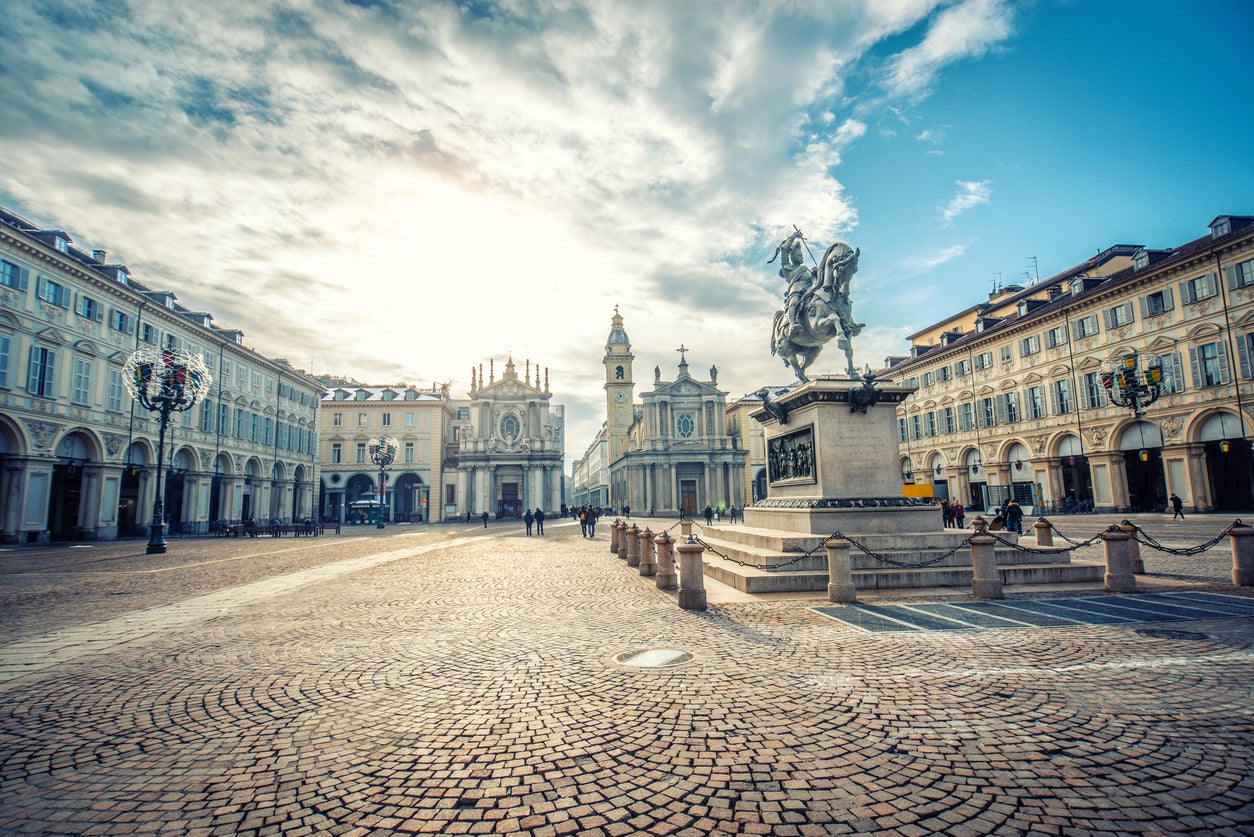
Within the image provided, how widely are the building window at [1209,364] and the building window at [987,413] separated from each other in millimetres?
12735

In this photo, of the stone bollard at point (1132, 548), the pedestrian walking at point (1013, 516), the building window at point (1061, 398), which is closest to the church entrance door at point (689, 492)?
the building window at point (1061, 398)

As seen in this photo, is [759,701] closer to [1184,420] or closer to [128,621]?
[128,621]

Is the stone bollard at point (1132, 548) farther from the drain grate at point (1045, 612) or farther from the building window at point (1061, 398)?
the building window at point (1061, 398)

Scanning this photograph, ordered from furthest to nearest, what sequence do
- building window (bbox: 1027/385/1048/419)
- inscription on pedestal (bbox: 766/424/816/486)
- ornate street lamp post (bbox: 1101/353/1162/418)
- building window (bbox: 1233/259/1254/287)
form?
building window (bbox: 1027/385/1048/419)
building window (bbox: 1233/259/1254/287)
ornate street lamp post (bbox: 1101/353/1162/418)
inscription on pedestal (bbox: 766/424/816/486)

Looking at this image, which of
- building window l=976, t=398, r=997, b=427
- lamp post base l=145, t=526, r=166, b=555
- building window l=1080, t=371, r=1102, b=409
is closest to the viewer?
lamp post base l=145, t=526, r=166, b=555

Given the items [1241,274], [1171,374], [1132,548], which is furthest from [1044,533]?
[1171,374]

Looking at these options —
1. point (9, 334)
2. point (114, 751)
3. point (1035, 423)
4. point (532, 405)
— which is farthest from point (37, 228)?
point (1035, 423)

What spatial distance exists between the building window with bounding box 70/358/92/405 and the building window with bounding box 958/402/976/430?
52743 millimetres

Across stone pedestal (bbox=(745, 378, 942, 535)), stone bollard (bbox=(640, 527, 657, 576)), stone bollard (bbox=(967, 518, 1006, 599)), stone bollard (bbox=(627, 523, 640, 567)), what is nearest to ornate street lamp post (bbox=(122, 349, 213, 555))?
stone bollard (bbox=(627, 523, 640, 567))

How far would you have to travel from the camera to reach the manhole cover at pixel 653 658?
5922 millimetres

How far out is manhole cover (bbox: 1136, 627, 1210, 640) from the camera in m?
6.45

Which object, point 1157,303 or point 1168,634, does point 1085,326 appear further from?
point 1168,634

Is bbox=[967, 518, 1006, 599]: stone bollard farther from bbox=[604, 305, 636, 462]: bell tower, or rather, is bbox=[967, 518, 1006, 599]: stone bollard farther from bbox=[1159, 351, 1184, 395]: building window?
bbox=[604, 305, 636, 462]: bell tower

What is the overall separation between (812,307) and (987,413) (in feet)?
113
